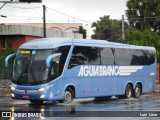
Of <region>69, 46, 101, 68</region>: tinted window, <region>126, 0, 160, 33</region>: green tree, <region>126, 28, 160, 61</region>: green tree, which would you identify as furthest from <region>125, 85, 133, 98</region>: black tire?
<region>126, 0, 160, 33</region>: green tree

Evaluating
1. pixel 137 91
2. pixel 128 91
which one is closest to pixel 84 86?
pixel 128 91

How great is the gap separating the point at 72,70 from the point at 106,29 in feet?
204

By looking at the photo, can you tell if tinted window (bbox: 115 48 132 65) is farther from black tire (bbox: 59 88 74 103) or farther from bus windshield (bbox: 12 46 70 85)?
bus windshield (bbox: 12 46 70 85)

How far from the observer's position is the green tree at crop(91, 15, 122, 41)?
8441cm

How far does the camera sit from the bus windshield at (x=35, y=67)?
862 inches

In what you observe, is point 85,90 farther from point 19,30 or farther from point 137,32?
point 137,32

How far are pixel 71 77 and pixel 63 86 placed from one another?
0.74m

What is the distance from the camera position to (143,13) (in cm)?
5662

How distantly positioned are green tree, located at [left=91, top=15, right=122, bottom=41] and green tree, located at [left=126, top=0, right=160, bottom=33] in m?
25.7

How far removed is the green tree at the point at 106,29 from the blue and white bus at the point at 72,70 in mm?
55569

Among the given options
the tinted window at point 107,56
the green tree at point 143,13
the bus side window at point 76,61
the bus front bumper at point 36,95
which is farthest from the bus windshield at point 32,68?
the green tree at point 143,13

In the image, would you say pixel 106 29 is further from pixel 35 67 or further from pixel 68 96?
pixel 35 67

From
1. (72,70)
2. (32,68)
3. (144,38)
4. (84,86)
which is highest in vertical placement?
(144,38)

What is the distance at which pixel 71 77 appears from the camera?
915 inches
